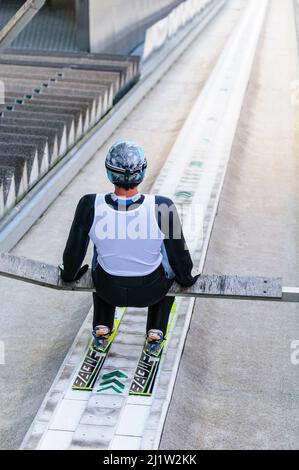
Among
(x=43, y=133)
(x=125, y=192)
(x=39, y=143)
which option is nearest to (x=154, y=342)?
(x=125, y=192)

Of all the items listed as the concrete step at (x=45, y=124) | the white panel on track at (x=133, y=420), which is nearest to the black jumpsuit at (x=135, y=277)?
the white panel on track at (x=133, y=420)

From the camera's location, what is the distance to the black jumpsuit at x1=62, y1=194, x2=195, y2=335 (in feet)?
12.5

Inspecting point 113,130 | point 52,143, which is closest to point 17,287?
point 52,143

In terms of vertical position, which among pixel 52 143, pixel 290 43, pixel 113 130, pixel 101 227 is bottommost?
pixel 290 43

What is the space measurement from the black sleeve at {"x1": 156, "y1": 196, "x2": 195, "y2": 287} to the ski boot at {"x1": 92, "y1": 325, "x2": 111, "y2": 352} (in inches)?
19.6

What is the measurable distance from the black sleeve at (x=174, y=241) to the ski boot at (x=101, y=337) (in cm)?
50

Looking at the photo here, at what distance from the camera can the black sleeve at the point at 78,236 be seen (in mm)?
3812

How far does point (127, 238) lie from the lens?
152 inches

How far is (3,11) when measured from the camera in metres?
14.6

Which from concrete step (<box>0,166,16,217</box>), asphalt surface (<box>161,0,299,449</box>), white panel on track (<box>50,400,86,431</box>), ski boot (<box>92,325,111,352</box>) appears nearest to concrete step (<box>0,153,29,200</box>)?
concrete step (<box>0,166,16,217</box>)

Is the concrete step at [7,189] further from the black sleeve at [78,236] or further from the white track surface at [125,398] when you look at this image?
the black sleeve at [78,236]

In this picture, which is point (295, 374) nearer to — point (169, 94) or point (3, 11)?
point (169, 94)

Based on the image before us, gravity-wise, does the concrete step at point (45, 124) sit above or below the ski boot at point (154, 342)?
below
